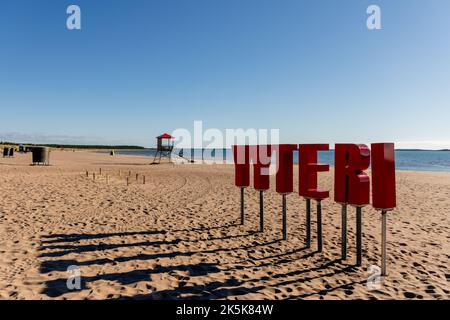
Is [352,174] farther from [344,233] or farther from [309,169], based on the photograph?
[344,233]

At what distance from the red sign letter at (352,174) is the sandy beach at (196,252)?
1503 millimetres

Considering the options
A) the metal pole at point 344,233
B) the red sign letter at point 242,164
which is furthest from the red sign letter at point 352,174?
the red sign letter at point 242,164

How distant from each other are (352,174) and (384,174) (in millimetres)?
592

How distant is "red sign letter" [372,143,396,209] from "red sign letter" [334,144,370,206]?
0.72ft

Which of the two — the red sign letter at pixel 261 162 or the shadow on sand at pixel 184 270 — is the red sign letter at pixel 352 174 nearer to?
the shadow on sand at pixel 184 270

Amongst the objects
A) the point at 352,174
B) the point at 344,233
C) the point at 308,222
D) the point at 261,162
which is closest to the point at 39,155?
the point at 261,162

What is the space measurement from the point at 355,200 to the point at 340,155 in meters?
1.04

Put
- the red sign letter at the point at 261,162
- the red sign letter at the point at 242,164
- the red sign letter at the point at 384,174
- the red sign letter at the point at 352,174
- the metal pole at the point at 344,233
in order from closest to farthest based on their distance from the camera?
the red sign letter at the point at 384,174
the red sign letter at the point at 352,174
the metal pole at the point at 344,233
the red sign letter at the point at 261,162
the red sign letter at the point at 242,164

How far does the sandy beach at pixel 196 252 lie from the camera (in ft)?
14.9

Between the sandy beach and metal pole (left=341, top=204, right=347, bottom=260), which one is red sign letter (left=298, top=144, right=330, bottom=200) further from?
the sandy beach

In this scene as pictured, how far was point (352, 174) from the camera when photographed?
223 inches

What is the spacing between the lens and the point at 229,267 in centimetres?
543
